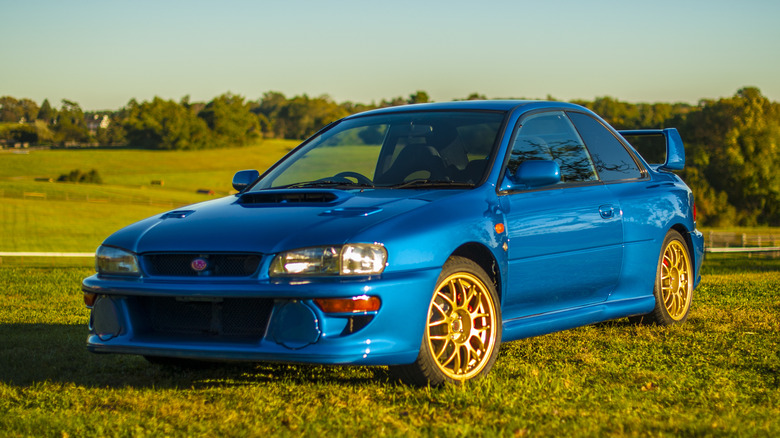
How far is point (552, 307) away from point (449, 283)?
3.69 ft

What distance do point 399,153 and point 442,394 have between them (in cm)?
203

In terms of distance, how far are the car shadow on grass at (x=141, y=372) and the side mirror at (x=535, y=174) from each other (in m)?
1.35

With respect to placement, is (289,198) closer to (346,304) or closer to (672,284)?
(346,304)

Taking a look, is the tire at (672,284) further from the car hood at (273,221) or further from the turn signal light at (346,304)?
the turn signal light at (346,304)

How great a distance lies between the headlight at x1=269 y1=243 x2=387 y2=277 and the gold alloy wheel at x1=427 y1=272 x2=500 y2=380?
47 centimetres

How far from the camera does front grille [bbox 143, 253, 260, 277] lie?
473cm

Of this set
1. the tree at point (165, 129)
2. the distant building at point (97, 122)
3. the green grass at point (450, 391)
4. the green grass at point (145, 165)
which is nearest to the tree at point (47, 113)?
the distant building at point (97, 122)

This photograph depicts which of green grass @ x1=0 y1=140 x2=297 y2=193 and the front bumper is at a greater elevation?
the front bumper

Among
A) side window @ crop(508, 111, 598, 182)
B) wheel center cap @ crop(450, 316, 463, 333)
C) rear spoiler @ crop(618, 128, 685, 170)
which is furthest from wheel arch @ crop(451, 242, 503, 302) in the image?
rear spoiler @ crop(618, 128, 685, 170)

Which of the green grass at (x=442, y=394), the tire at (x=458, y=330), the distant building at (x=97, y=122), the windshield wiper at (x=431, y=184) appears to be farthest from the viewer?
the distant building at (x=97, y=122)

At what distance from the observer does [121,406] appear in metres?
4.71

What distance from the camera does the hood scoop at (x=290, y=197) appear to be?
5.36 meters

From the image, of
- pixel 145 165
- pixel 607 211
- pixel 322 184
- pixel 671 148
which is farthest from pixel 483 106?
pixel 145 165

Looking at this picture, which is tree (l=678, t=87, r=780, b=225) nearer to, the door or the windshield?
the door
